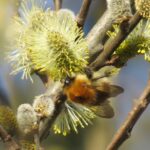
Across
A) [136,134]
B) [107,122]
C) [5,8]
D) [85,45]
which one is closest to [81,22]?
[85,45]

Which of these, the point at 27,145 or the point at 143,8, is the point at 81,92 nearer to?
the point at 27,145

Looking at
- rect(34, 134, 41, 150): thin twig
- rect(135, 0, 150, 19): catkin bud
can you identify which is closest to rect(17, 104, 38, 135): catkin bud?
rect(34, 134, 41, 150): thin twig

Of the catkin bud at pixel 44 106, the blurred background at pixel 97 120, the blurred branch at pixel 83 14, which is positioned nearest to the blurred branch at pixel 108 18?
the blurred branch at pixel 83 14

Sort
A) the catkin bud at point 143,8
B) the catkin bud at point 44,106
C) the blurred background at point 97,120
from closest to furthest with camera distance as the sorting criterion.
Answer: the catkin bud at point 143,8 < the catkin bud at point 44,106 < the blurred background at point 97,120

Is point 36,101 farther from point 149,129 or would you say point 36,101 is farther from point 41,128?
point 149,129

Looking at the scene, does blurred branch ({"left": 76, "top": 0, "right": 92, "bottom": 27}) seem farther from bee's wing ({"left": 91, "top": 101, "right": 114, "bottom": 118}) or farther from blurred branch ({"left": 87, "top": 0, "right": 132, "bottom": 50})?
bee's wing ({"left": 91, "top": 101, "right": 114, "bottom": 118})

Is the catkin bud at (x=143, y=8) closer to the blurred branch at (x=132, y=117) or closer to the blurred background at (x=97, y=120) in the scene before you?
the blurred branch at (x=132, y=117)

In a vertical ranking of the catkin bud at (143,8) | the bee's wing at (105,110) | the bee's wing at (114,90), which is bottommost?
the bee's wing at (105,110)
